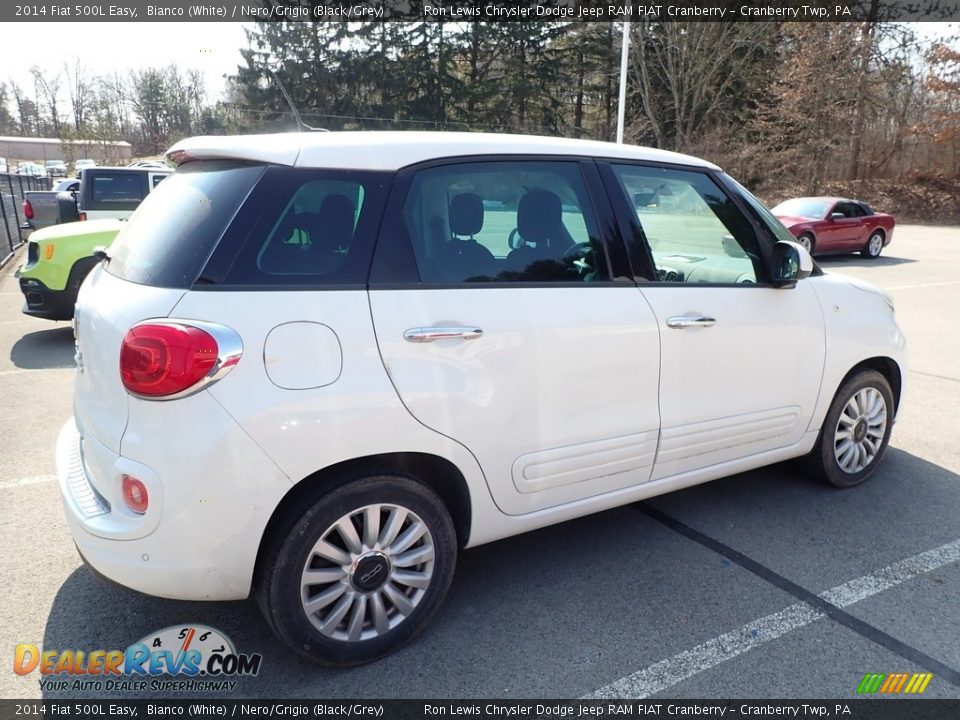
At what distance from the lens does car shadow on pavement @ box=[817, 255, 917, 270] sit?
1636cm

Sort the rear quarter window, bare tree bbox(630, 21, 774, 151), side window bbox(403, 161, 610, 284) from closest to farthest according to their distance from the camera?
the rear quarter window → side window bbox(403, 161, 610, 284) → bare tree bbox(630, 21, 774, 151)

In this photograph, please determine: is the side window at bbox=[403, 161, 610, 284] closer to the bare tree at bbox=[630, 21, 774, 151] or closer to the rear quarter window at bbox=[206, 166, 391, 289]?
the rear quarter window at bbox=[206, 166, 391, 289]

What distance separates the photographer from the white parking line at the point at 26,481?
12.8 ft

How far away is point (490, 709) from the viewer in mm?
2311

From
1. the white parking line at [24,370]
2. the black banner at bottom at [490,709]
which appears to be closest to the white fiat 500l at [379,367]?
the black banner at bottom at [490,709]

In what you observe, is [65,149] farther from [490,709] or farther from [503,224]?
[490,709]

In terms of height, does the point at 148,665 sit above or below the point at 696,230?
below

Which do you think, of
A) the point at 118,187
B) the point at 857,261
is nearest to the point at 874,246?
the point at 857,261

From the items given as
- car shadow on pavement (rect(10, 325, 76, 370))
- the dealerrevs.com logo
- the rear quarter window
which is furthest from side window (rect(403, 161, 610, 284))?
car shadow on pavement (rect(10, 325, 76, 370))

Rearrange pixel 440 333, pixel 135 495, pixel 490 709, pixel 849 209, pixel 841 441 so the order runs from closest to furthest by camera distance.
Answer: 1. pixel 135 495
2. pixel 490 709
3. pixel 440 333
4. pixel 841 441
5. pixel 849 209

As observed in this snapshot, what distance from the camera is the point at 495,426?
8.48 feet

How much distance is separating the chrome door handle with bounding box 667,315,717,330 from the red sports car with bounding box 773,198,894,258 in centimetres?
1421

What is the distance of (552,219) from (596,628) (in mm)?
1688

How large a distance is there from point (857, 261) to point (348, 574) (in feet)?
59.0
